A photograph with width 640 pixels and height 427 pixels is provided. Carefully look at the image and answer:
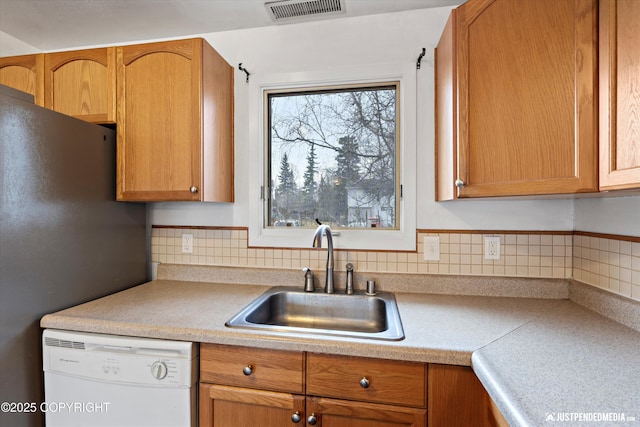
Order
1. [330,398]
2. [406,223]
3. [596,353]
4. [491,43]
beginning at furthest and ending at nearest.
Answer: [406,223], [491,43], [330,398], [596,353]

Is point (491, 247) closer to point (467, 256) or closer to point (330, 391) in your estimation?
point (467, 256)

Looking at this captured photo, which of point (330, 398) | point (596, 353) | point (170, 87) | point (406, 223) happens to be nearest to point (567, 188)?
point (596, 353)

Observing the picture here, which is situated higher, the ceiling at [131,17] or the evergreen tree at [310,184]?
the ceiling at [131,17]

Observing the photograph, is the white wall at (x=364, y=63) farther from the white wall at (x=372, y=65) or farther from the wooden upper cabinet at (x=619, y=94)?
the wooden upper cabinet at (x=619, y=94)

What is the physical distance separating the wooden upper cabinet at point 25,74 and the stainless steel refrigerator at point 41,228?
464 mm

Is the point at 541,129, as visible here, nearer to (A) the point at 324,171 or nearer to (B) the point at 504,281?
(B) the point at 504,281

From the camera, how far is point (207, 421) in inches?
43.3

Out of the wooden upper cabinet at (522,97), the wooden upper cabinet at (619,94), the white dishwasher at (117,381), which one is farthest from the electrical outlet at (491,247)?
the white dishwasher at (117,381)

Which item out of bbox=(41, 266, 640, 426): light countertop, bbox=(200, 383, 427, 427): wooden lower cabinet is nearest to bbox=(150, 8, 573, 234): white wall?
bbox=(41, 266, 640, 426): light countertop

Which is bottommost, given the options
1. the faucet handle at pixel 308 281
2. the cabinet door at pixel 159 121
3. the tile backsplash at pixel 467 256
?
the faucet handle at pixel 308 281

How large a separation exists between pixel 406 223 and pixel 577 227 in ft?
2.56

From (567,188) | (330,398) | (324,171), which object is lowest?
(330,398)

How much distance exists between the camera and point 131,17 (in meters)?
1.69

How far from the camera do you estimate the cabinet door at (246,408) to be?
40.9 inches
